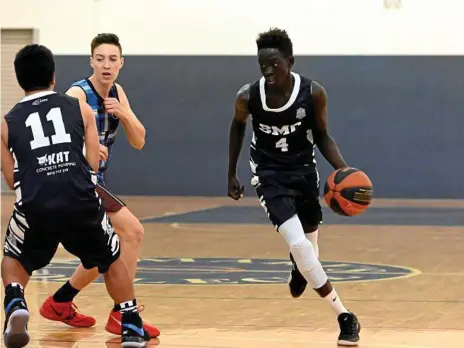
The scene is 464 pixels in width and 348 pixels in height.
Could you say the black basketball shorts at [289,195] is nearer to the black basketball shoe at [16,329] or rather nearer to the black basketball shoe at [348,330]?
the black basketball shoe at [348,330]

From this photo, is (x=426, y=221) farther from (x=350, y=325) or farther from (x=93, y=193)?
(x=93, y=193)

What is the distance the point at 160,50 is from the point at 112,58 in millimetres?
14487

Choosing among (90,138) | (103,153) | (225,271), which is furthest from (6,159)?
(225,271)

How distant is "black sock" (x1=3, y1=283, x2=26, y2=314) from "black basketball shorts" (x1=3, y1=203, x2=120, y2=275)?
0.42 ft

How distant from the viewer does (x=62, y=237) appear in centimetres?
532

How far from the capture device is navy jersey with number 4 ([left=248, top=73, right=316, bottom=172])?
640 cm

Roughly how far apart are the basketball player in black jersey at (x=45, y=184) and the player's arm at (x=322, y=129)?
157cm

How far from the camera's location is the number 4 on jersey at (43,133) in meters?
5.25

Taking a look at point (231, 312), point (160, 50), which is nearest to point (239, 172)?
point (160, 50)

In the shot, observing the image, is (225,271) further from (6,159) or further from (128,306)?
(6,159)

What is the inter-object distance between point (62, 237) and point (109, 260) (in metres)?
0.31

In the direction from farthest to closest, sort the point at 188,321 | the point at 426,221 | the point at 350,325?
the point at 426,221
the point at 188,321
the point at 350,325

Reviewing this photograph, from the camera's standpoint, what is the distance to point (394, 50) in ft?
65.5

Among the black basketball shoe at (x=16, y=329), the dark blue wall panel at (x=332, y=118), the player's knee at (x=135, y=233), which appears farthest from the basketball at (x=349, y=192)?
the dark blue wall panel at (x=332, y=118)
